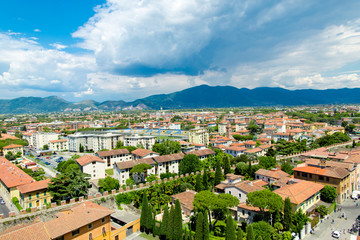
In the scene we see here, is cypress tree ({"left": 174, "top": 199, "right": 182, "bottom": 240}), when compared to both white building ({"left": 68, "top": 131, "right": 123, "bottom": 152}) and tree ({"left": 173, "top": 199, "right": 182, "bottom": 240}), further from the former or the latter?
white building ({"left": 68, "top": 131, "right": 123, "bottom": 152})

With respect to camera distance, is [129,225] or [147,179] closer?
[129,225]

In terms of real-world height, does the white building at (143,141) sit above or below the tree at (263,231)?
above

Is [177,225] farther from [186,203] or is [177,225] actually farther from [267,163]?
[267,163]

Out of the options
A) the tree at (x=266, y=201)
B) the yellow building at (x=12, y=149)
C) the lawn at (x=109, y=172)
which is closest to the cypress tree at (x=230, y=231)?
the tree at (x=266, y=201)

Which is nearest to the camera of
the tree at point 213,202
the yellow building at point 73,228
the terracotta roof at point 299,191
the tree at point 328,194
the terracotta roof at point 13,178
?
the yellow building at point 73,228

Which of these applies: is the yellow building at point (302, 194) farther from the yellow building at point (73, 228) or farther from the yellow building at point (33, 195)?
the yellow building at point (33, 195)

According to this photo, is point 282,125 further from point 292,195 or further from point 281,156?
point 292,195

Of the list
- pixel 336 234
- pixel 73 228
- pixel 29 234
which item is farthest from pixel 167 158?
pixel 29 234

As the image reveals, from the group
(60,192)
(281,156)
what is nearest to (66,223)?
(60,192)
